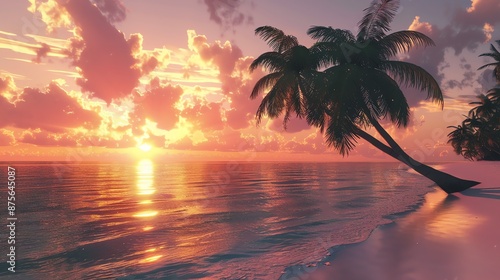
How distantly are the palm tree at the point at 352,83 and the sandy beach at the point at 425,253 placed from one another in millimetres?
9190

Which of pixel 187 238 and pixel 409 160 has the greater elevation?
pixel 409 160

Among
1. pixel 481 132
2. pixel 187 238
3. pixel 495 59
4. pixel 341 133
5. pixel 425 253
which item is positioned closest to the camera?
pixel 425 253

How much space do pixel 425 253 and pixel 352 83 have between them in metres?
13.5

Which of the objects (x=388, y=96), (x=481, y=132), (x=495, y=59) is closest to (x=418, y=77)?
(x=388, y=96)

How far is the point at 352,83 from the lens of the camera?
1978cm

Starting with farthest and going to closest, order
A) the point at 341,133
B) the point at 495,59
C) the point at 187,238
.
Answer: the point at 495,59
the point at 341,133
the point at 187,238

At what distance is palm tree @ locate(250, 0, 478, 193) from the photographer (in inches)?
798

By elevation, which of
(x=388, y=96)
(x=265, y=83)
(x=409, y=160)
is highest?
(x=265, y=83)

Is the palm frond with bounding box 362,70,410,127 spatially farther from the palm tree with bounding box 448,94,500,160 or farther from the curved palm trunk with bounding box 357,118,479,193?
the palm tree with bounding box 448,94,500,160

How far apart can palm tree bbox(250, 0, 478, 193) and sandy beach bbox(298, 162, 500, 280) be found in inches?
362

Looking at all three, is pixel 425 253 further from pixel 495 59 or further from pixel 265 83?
pixel 495 59

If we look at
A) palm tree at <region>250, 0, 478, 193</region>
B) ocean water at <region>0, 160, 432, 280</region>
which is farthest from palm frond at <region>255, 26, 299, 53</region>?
ocean water at <region>0, 160, 432, 280</region>

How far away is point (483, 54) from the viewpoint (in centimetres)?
4334

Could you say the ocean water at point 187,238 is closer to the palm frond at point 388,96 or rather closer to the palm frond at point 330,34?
the palm frond at point 388,96
